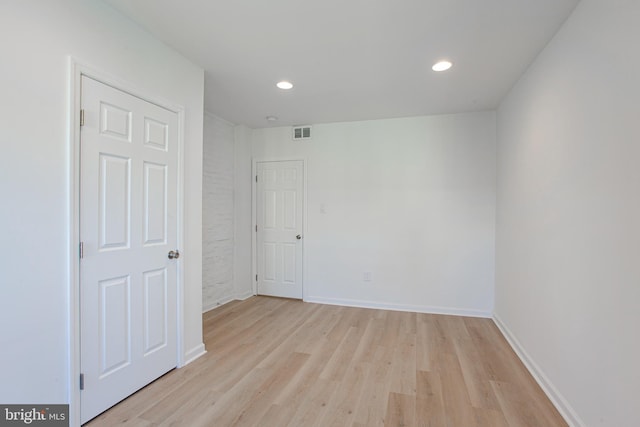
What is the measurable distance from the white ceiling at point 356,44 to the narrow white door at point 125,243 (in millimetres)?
672

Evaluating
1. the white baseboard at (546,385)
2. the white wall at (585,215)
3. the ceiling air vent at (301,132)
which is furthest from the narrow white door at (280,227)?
the white wall at (585,215)

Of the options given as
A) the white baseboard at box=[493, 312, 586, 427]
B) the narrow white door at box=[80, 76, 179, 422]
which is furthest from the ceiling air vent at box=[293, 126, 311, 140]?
the white baseboard at box=[493, 312, 586, 427]

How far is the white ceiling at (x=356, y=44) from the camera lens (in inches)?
71.9

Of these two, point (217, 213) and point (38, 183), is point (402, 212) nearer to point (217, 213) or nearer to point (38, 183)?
point (217, 213)

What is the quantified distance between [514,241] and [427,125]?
1.81 metres

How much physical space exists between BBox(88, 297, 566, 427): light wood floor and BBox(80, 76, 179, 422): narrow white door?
218 mm

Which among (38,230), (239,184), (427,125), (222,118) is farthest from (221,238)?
(427,125)

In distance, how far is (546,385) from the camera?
2.09m

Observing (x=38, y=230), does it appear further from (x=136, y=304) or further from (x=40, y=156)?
(x=136, y=304)

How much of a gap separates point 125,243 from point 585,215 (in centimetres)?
288

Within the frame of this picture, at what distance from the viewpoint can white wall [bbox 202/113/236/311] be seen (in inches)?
152

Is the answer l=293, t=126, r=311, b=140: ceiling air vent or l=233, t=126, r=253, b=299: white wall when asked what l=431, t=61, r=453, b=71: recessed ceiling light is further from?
l=233, t=126, r=253, b=299: white wall

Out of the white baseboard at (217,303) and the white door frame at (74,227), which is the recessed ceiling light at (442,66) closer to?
the white door frame at (74,227)

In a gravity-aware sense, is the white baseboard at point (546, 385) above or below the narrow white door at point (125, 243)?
below
